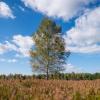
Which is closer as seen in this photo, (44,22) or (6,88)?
(6,88)

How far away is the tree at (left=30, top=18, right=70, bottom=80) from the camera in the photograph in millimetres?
49562

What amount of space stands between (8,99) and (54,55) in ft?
142

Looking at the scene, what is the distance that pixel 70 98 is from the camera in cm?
699

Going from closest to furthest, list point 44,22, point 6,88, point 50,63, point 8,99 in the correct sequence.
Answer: point 8,99 < point 6,88 < point 50,63 < point 44,22

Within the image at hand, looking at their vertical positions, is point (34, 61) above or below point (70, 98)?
above

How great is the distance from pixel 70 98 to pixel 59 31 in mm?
45500

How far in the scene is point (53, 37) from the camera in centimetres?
5191

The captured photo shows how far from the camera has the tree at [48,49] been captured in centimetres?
4956

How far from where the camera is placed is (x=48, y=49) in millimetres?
50906

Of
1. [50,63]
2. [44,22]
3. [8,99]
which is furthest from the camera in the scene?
[44,22]

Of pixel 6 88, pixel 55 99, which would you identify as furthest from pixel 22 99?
pixel 6 88

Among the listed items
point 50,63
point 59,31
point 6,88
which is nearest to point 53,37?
point 59,31

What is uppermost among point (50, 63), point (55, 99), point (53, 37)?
point (53, 37)

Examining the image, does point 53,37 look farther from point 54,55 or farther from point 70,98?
point 70,98
